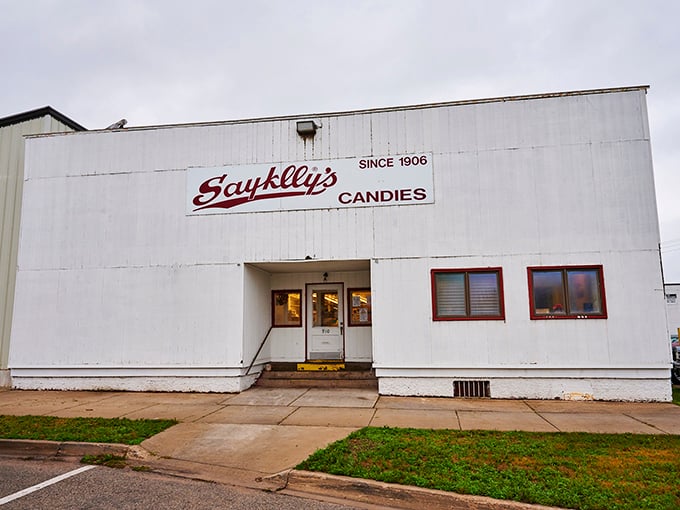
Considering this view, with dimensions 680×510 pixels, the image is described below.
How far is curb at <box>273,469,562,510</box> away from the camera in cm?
479

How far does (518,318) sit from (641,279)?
9.00 feet

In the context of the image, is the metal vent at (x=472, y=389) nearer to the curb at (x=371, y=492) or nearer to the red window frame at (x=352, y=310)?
the red window frame at (x=352, y=310)

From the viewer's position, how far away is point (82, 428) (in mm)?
7742

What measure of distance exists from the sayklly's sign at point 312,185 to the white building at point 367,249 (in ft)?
0.17

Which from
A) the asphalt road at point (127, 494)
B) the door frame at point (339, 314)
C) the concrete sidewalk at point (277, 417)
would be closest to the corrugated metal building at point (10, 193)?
the concrete sidewalk at point (277, 417)

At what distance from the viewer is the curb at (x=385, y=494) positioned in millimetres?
4793

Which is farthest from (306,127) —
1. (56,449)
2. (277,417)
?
(56,449)

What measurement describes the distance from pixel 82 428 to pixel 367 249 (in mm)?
6809

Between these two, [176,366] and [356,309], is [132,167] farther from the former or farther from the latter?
[356,309]

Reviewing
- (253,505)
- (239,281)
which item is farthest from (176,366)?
(253,505)

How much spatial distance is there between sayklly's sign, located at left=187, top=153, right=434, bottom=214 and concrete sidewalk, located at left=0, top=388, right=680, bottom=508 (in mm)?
4593

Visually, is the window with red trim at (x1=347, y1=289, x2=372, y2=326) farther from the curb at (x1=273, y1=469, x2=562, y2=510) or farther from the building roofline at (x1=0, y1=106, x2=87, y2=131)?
the building roofline at (x1=0, y1=106, x2=87, y2=131)

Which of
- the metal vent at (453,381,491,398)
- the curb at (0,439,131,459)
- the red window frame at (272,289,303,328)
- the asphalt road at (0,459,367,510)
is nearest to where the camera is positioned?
the asphalt road at (0,459,367,510)

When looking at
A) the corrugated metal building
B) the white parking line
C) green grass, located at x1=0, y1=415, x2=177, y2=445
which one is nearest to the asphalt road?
the white parking line
